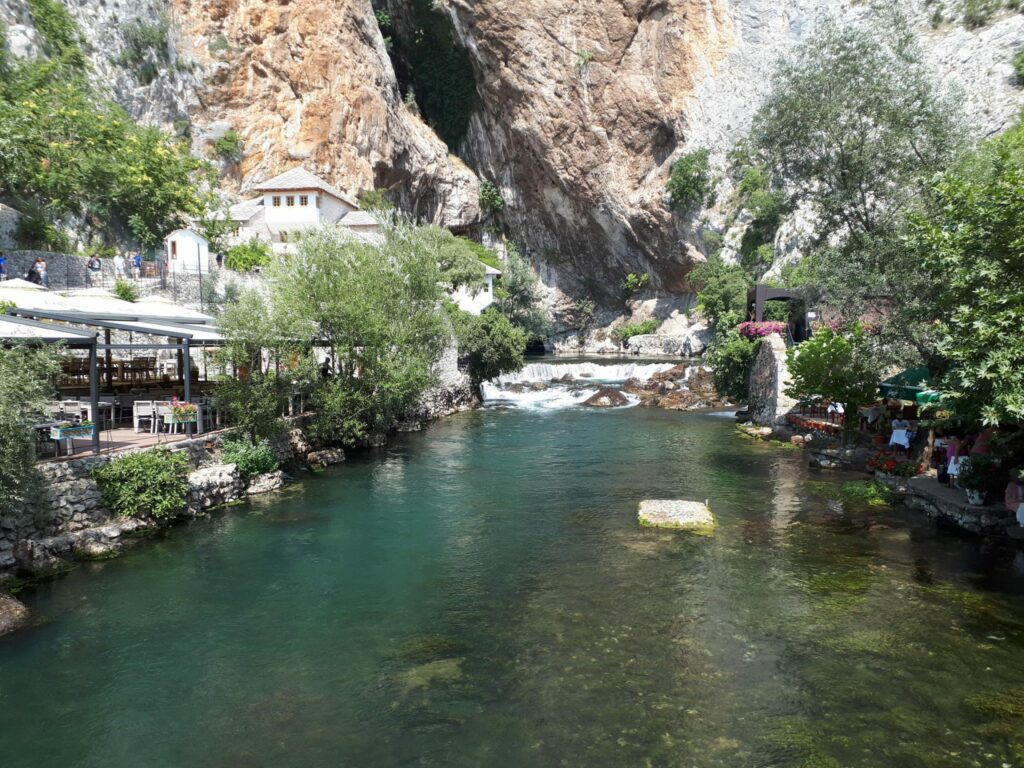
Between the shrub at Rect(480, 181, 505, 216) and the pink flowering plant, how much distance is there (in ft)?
122

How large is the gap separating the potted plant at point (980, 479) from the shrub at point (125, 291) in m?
26.3

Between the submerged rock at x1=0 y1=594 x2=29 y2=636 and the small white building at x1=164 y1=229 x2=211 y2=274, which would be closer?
the submerged rock at x1=0 y1=594 x2=29 y2=636

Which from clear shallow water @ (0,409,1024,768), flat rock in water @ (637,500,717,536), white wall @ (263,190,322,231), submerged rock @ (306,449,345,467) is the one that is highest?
white wall @ (263,190,322,231)

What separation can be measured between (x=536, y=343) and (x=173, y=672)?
2062 inches

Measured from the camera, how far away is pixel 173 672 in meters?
8.83

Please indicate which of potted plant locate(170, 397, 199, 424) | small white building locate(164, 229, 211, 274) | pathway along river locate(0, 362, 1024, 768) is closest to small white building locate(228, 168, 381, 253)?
small white building locate(164, 229, 211, 274)

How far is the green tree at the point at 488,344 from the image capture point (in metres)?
34.1

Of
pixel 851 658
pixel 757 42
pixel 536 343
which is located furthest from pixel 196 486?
pixel 757 42

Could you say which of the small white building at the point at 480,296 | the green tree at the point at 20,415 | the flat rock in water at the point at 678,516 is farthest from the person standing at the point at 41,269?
the small white building at the point at 480,296

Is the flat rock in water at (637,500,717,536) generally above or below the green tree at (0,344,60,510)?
below

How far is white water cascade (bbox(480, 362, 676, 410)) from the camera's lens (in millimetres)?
36159

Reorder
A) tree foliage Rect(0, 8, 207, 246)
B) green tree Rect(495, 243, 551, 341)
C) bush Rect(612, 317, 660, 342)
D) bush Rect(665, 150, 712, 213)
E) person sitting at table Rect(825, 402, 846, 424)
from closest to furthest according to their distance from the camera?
1. person sitting at table Rect(825, 402, 846, 424)
2. tree foliage Rect(0, 8, 207, 246)
3. bush Rect(665, 150, 712, 213)
4. green tree Rect(495, 243, 551, 341)
5. bush Rect(612, 317, 660, 342)

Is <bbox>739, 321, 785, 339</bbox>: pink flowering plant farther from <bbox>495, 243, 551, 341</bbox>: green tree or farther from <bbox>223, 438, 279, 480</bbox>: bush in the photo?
<bbox>495, 243, 551, 341</bbox>: green tree

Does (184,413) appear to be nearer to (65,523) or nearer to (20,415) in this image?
(65,523)
